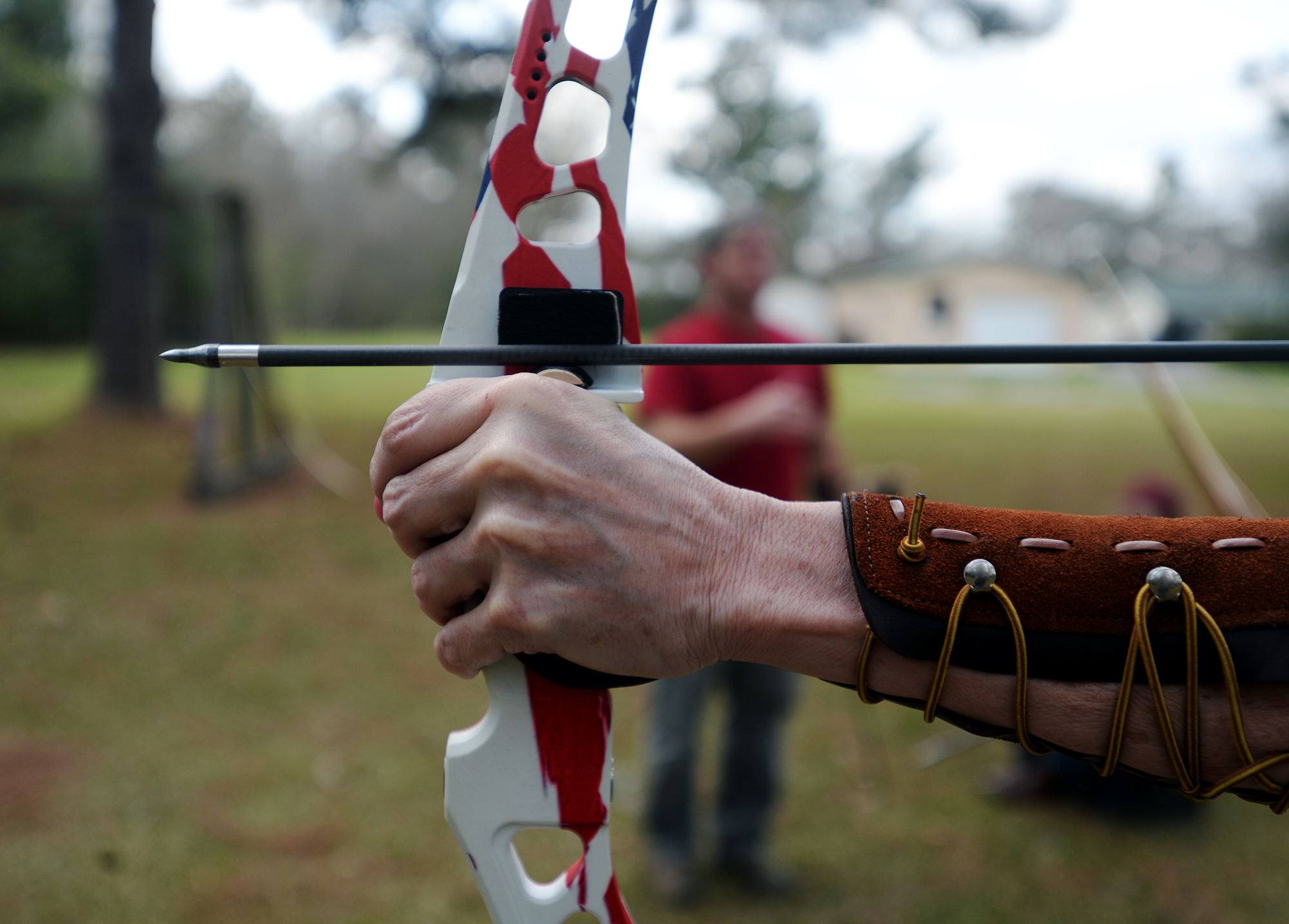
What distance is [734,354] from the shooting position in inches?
29.6

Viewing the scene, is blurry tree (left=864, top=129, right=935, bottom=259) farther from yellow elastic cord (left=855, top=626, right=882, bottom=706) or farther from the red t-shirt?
yellow elastic cord (left=855, top=626, right=882, bottom=706)

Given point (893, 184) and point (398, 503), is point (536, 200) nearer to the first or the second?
point (398, 503)

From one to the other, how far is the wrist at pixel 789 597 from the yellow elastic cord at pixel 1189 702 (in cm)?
20

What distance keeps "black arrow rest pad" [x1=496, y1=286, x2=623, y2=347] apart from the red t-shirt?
1407mm

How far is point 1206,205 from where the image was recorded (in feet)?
50.8

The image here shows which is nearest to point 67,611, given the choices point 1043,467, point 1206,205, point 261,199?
point 1043,467

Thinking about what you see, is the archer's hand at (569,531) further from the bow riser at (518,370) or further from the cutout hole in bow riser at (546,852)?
the cutout hole in bow riser at (546,852)

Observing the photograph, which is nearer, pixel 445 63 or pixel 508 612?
pixel 508 612

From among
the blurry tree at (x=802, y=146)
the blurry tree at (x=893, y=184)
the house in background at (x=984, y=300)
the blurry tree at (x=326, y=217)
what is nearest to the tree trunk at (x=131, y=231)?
the blurry tree at (x=326, y=217)

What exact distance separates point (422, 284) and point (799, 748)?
28.8 ft

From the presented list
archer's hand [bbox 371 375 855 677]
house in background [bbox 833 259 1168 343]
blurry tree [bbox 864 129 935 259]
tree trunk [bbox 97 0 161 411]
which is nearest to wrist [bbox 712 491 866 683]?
archer's hand [bbox 371 375 855 677]

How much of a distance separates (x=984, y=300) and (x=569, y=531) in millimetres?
24849

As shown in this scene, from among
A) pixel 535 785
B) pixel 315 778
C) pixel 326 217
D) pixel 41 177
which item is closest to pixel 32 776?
pixel 315 778

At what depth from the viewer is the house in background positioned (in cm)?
2119
